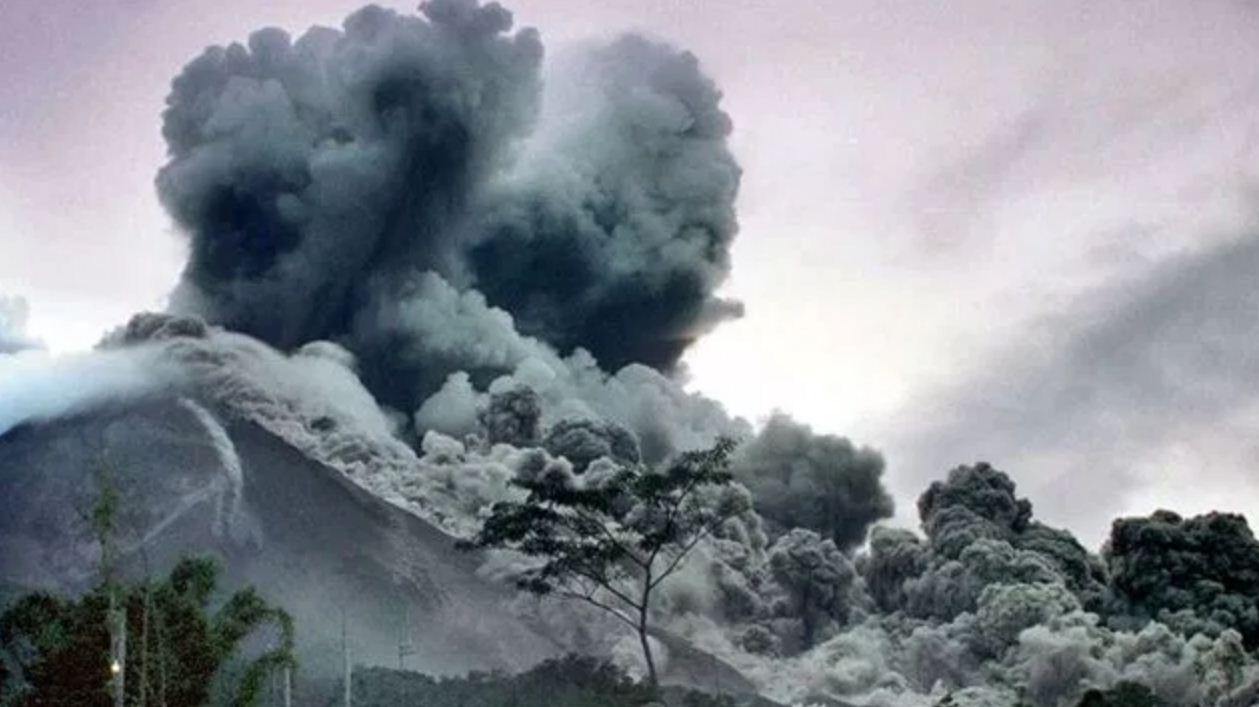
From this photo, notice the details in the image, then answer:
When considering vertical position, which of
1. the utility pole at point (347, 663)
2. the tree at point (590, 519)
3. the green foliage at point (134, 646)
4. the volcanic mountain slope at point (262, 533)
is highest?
the volcanic mountain slope at point (262, 533)

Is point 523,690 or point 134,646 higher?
point 523,690

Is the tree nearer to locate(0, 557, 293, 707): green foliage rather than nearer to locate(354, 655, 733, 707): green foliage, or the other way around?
locate(354, 655, 733, 707): green foliage

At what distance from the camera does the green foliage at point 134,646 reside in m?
49.1

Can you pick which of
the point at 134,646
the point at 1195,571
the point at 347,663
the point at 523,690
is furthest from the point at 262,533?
the point at 1195,571

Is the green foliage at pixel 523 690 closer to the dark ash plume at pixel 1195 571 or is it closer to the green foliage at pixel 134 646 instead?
the green foliage at pixel 134 646

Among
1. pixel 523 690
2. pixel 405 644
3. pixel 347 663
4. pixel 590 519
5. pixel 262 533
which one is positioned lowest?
pixel 523 690

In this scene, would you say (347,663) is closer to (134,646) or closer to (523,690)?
(523,690)

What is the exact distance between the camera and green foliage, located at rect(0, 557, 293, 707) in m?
49.1

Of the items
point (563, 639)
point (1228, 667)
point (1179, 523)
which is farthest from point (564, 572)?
point (1179, 523)

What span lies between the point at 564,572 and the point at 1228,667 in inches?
1331

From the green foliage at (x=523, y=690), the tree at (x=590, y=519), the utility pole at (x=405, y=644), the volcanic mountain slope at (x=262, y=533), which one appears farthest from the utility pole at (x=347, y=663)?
the tree at (x=590, y=519)

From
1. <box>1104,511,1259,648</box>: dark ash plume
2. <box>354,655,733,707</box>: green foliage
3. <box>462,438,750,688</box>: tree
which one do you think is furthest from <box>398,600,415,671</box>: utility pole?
<box>1104,511,1259,648</box>: dark ash plume

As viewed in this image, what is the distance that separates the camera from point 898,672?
8975cm

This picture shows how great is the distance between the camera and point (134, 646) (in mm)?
50000
